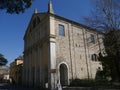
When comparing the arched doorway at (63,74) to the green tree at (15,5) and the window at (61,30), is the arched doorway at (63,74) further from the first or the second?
the green tree at (15,5)

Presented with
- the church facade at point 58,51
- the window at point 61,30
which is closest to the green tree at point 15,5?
the church facade at point 58,51

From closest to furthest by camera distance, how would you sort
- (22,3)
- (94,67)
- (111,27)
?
(22,3) → (111,27) → (94,67)

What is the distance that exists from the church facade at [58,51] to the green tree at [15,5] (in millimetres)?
14352

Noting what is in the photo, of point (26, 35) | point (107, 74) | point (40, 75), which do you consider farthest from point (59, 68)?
point (26, 35)

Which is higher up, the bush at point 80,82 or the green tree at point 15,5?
the green tree at point 15,5

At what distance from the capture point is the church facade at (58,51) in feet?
89.4

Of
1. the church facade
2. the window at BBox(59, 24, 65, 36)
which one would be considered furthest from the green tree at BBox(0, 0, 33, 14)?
the window at BBox(59, 24, 65, 36)

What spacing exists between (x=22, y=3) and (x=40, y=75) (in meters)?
19.0

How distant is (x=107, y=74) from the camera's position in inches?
1065

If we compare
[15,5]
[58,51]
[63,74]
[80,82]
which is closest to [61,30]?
[58,51]

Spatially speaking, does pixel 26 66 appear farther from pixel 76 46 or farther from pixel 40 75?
pixel 76 46

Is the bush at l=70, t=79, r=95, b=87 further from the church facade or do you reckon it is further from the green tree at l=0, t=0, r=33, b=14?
the green tree at l=0, t=0, r=33, b=14

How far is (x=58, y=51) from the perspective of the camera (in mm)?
28062

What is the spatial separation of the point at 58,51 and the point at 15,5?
16.5m
